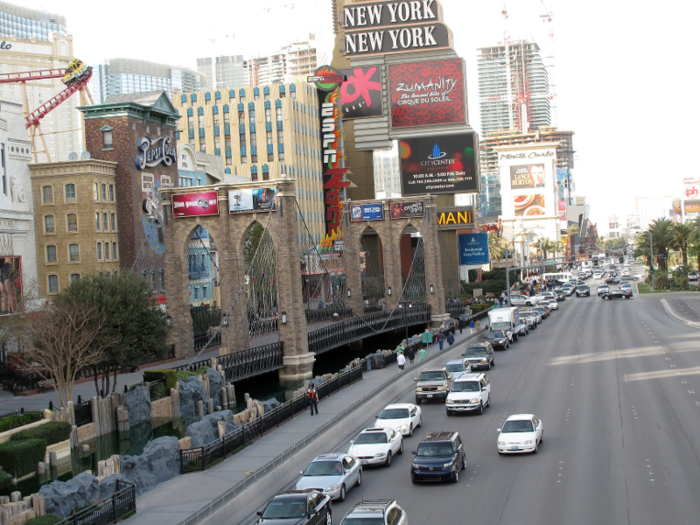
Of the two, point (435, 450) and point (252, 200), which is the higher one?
point (252, 200)

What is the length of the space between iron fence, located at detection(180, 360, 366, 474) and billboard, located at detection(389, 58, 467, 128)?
6120cm

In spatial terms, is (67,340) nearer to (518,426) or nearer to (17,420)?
(17,420)

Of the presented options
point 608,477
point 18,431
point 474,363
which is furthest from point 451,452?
point 474,363

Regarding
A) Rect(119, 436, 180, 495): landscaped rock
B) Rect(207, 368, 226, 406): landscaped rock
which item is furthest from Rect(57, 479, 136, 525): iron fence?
Rect(207, 368, 226, 406): landscaped rock

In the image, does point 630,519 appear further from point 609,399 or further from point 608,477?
point 609,399

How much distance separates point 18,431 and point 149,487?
28.9 feet

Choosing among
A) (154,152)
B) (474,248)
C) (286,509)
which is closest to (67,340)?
(286,509)

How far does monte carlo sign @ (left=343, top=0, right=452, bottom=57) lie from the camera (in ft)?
307

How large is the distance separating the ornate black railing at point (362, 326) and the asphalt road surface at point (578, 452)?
1245 centimetres

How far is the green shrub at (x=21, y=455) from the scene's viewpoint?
25391mm

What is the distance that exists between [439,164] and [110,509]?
74.8m

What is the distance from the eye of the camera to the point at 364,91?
9488 cm

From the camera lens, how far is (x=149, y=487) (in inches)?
843

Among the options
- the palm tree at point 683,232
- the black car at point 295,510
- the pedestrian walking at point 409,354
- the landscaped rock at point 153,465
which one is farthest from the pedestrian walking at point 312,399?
the palm tree at point 683,232
